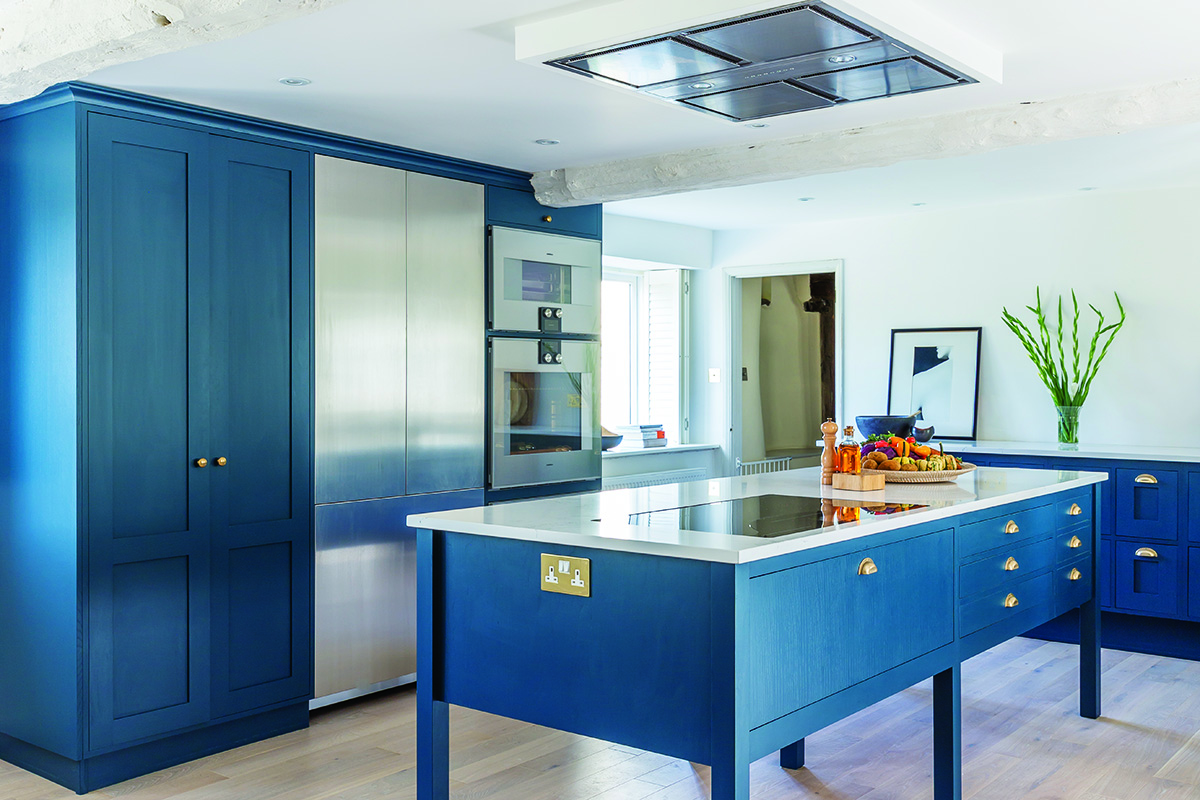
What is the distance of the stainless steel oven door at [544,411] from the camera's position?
5008mm

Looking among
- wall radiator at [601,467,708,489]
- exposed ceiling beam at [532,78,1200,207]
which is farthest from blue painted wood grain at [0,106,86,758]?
wall radiator at [601,467,708,489]

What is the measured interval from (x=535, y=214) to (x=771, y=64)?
2.55 meters

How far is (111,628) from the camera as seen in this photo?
11.7 feet

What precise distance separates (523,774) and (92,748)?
1.44m

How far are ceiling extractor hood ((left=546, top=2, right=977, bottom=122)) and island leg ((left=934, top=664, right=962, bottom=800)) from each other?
177 cm

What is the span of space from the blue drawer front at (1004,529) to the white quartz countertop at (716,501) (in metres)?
0.07

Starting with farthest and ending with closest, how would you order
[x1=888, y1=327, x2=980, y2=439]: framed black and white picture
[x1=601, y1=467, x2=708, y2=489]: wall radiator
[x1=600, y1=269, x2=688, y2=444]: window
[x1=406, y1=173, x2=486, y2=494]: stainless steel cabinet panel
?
[x1=600, y1=269, x2=688, y2=444]: window < [x1=601, y1=467, x2=708, y2=489]: wall radiator < [x1=888, y1=327, x2=980, y2=439]: framed black and white picture < [x1=406, y1=173, x2=486, y2=494]: stainless steel cabinet panel

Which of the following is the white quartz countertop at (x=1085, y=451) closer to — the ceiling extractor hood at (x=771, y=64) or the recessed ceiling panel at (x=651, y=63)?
the ceiling extractor hood at (x=771, y=64)

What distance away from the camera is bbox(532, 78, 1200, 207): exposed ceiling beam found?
364 cm

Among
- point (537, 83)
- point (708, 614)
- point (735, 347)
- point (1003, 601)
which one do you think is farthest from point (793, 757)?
point (735, 347)

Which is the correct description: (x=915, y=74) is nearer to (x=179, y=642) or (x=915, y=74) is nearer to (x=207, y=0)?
(x=207, y=0)

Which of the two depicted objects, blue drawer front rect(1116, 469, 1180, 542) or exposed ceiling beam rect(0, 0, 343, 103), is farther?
blue drawer front rect(1116, 469, 1180, 542)

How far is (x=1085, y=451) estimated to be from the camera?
544 centimetres

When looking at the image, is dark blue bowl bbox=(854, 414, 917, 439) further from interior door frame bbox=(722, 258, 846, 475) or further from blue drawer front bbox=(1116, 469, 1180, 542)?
interior door frame bbox=(722, 258, 846, 475)
